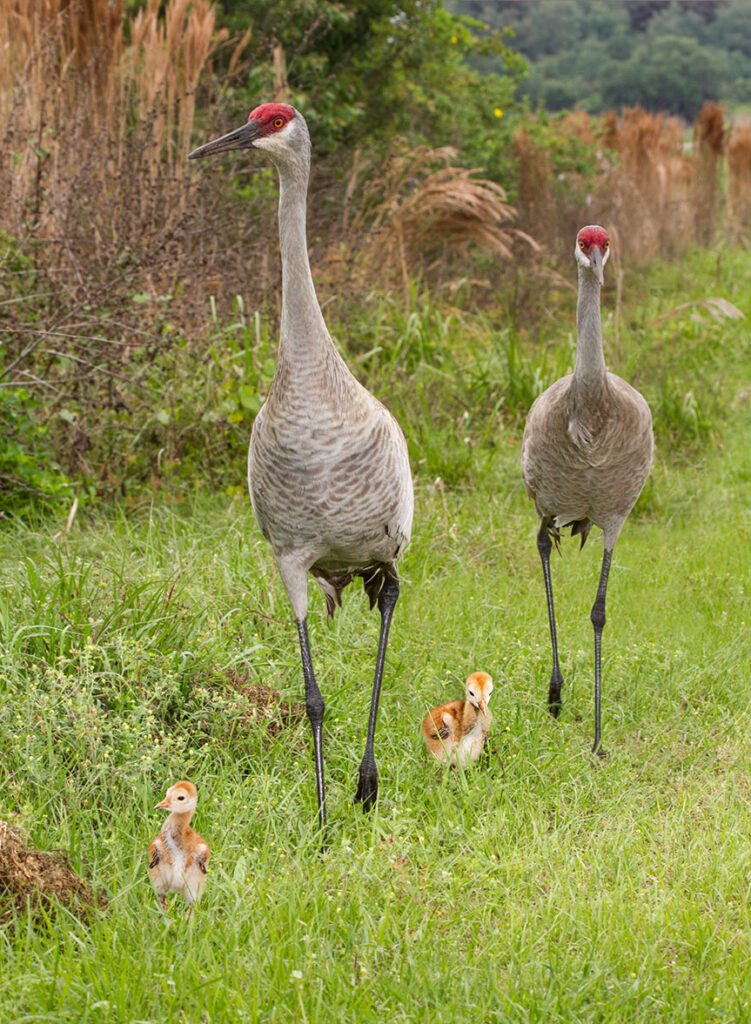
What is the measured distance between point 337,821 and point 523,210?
904 cm

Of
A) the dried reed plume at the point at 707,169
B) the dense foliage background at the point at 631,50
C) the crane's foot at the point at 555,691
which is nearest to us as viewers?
the crane's foot at the point at 555,691

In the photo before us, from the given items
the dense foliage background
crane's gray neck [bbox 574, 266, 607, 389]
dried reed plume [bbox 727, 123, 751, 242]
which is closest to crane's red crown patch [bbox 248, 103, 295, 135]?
crane's gray neck [bbox 574, 266, 607, 389]

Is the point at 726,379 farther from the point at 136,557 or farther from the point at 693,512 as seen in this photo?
the point at 136,557

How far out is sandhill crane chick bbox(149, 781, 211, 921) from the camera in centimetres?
289

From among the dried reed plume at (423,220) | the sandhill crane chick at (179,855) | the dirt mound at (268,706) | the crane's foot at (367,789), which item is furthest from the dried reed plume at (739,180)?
the sandhill crane chick at (179,855)

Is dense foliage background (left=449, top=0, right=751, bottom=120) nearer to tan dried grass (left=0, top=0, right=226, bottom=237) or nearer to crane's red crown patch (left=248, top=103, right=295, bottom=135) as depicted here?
tan dried grass (left=0, top=0, right=226, bottom=237)

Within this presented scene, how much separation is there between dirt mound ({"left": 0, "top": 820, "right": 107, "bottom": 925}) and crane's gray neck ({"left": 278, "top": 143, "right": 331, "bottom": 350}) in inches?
64.2

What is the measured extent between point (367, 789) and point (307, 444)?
3.96 feet

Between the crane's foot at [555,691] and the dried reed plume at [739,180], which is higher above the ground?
the crane's foot at [555,691]

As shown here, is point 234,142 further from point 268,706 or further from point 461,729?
point 461,729

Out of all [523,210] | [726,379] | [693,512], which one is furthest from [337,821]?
[523,210]

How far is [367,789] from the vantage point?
366 cm

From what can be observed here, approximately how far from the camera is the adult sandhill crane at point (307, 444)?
3.31 m

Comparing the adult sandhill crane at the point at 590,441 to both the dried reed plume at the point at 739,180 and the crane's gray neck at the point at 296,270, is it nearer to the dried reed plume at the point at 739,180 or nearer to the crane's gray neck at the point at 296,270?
the crane's gray neck at the point at 296,270
